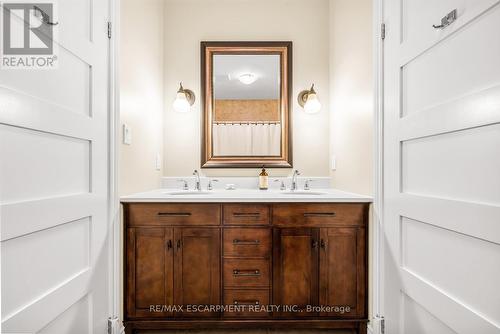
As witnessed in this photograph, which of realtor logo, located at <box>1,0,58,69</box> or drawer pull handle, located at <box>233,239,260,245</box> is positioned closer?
realtor logo, located at <box>1,0,58,69</box>

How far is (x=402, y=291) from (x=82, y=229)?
1.54 metres

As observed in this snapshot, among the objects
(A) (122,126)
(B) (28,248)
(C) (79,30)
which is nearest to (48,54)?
(C) (79,30)

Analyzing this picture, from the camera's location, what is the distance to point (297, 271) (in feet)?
5.40

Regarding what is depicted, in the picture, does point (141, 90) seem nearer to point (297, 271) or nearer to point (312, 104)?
point (312, 104)

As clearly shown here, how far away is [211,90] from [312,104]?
2.71 feet

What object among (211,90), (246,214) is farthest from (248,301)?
(211,90)

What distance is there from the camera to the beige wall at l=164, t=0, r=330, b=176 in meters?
2.30

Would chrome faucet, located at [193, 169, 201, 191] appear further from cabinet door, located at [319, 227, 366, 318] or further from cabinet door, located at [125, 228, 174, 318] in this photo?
cabinet door, located at [319, 227, 366, 318]

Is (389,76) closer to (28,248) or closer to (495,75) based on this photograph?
(495,75)

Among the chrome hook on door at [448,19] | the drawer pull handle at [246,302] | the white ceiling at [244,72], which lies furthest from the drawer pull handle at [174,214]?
the chrome hook on door at [448,19]

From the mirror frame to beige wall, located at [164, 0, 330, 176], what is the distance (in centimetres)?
5

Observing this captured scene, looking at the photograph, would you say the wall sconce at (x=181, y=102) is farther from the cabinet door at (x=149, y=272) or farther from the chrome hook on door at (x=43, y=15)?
the chrome hook on door at (x=43, y=15)

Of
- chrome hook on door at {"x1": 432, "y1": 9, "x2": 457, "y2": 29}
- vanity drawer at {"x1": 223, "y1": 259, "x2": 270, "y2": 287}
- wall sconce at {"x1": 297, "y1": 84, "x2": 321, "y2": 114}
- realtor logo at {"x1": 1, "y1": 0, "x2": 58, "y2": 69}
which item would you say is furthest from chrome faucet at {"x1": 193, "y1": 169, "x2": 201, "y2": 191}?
chrome hook on door at {"x1": 432, "y1": 9, "x2": 457, "y2": 29}

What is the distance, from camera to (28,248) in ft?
3.20
